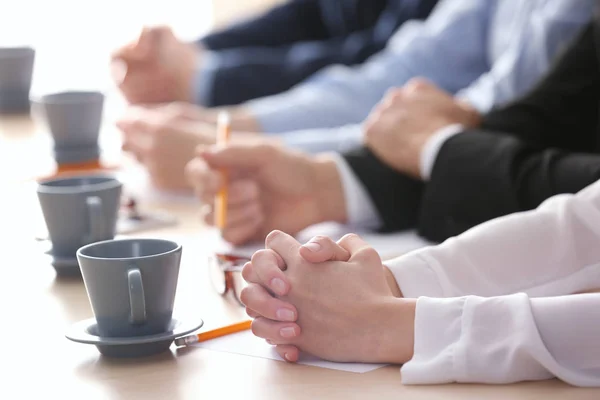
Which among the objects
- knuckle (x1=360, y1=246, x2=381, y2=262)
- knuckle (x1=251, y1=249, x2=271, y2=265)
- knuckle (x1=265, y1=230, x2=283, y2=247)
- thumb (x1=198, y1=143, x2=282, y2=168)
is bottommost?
thumb (x1=198, y1=143, x2=282, y2=168)

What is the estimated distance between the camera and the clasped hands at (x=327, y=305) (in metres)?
0.72

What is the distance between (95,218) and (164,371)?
0.34m

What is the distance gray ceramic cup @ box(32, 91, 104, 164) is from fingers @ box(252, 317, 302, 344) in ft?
2.64

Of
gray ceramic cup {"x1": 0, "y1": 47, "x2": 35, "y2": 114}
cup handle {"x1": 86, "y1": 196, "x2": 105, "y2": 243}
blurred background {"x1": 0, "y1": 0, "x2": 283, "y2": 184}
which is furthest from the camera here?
blurred background {"x1": 0, "y1": 0, "x2": 283, "y2": 184}

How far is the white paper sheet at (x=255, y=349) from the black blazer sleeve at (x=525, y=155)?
468mm

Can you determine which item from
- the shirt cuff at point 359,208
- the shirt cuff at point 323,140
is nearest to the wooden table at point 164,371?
the shirt cuff at point 359,208

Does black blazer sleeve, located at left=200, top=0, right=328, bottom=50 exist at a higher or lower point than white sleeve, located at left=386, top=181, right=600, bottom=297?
higher

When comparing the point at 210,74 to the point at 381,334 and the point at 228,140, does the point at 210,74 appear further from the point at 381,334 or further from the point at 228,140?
the point at 381,334

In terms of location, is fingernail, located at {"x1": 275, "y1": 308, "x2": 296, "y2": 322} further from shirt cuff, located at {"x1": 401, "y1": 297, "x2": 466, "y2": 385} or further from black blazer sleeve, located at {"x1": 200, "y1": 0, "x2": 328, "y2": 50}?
black blazer sleeve, located at {"x1": 200, "y1": 0, "x2": 328, "y2": 50}

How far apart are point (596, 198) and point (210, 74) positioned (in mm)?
1307

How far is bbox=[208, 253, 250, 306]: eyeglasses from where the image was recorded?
2.95 feet

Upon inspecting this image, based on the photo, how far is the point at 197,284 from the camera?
3.12ft

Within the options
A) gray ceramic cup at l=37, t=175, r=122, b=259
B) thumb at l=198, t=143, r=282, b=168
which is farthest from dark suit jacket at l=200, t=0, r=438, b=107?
gray ceramic cup at l=37, t=175, r=122, b=259

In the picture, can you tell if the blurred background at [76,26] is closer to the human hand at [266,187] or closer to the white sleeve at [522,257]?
the human hand at [266,187]
